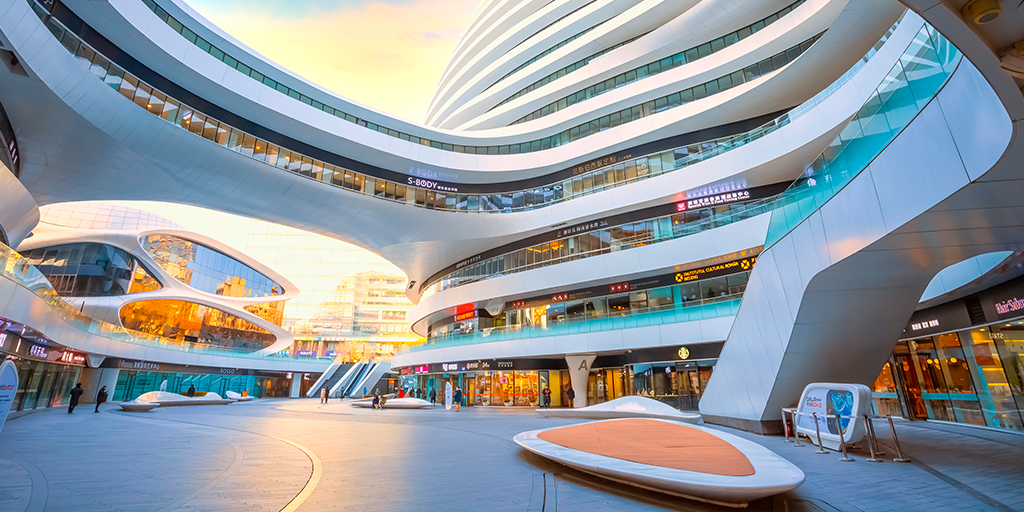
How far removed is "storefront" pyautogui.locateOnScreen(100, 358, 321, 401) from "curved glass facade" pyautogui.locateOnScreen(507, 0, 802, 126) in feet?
124

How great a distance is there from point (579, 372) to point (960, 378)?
16949mm

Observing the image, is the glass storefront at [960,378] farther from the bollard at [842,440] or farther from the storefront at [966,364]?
the bollard at [842,440]

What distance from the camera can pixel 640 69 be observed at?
3241 cm

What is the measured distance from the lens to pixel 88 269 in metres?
39.2

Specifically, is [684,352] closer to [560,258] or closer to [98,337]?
[560,258]

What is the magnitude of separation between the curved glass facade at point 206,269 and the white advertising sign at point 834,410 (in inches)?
2088

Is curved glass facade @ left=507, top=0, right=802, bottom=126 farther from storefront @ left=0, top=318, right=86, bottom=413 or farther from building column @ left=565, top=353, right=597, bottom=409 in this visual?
storefront @ left=0, top=318, right=86, bottom=413

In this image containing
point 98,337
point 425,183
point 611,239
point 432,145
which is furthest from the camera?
point 432,145

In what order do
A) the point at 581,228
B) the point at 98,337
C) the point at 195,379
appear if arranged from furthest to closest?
the point at 195,379, the point at 581,228, the point at 98,337

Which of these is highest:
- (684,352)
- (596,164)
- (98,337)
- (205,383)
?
(596,164)

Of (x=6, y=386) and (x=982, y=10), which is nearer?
(x=982, y=10)

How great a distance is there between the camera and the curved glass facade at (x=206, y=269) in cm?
4609

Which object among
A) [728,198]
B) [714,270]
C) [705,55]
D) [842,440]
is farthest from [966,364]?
[705,55]

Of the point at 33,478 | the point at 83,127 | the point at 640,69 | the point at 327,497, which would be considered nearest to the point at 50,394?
the point at 83,127
